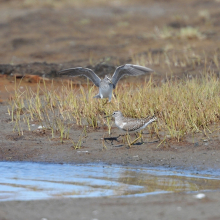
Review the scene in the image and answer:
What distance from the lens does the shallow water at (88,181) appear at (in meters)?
5.57

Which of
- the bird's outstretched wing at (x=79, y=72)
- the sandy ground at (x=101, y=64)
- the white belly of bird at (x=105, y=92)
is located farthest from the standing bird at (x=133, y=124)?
the bird's outstretched wing at (x=79, y=72)

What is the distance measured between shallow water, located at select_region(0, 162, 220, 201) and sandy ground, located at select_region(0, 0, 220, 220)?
339 mm

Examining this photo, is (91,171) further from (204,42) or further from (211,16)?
(211,16)

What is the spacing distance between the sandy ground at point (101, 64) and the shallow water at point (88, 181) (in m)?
0.34

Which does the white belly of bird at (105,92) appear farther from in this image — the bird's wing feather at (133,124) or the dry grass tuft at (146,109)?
the bird's wing feather at (133,124)

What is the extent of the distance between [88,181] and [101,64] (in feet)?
32.1

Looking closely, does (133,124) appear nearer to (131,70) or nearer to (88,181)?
(131,70)

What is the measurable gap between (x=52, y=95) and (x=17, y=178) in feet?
13.9

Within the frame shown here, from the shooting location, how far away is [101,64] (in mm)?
15734

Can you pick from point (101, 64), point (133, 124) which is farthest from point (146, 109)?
point (101, 64)

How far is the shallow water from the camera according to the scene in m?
5.57

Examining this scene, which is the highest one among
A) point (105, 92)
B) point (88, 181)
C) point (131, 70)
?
point (131, 70)

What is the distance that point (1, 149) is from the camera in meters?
8.06

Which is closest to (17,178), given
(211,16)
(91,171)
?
(91,171)
